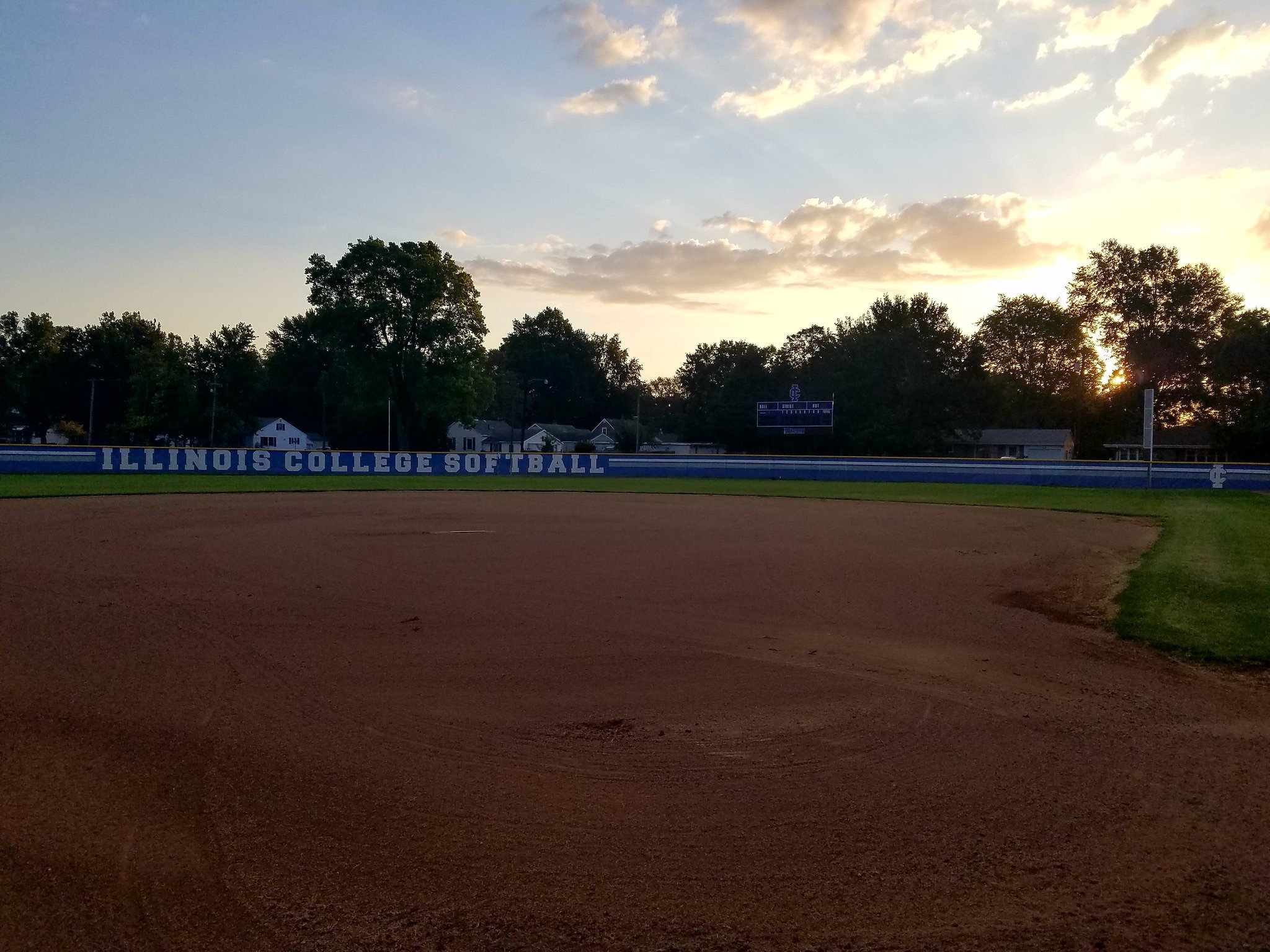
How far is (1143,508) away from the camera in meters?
29.6

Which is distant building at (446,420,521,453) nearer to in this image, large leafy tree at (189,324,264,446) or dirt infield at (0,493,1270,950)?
large leafy tree at (189,324,264,446)

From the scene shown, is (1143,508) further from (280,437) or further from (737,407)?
(280,437)

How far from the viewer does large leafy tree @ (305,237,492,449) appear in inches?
2635

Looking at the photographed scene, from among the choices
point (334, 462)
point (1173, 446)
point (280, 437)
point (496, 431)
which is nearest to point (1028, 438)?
point (1173, 446)

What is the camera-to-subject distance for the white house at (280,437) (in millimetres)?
98125

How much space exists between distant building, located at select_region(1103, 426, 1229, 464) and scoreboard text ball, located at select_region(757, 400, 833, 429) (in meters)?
39.9

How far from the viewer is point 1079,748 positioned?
251 inches

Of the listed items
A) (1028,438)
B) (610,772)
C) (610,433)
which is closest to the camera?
(610,772)

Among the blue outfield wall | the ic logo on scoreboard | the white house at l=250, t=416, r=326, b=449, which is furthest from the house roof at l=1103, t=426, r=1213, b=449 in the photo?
the white house at l=250, t=416, r=326, b=449

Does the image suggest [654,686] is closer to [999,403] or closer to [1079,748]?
[1079,748]

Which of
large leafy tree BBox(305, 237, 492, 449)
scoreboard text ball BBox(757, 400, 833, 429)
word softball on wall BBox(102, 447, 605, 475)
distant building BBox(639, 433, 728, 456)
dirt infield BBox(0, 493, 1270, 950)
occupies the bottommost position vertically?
dirt infield BBox(0, 493, 1270, 950)

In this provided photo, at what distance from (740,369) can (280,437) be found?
55.3 metres

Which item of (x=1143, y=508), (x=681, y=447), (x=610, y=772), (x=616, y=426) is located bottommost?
(x=610, y=772)

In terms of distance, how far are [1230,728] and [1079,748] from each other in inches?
58.7
